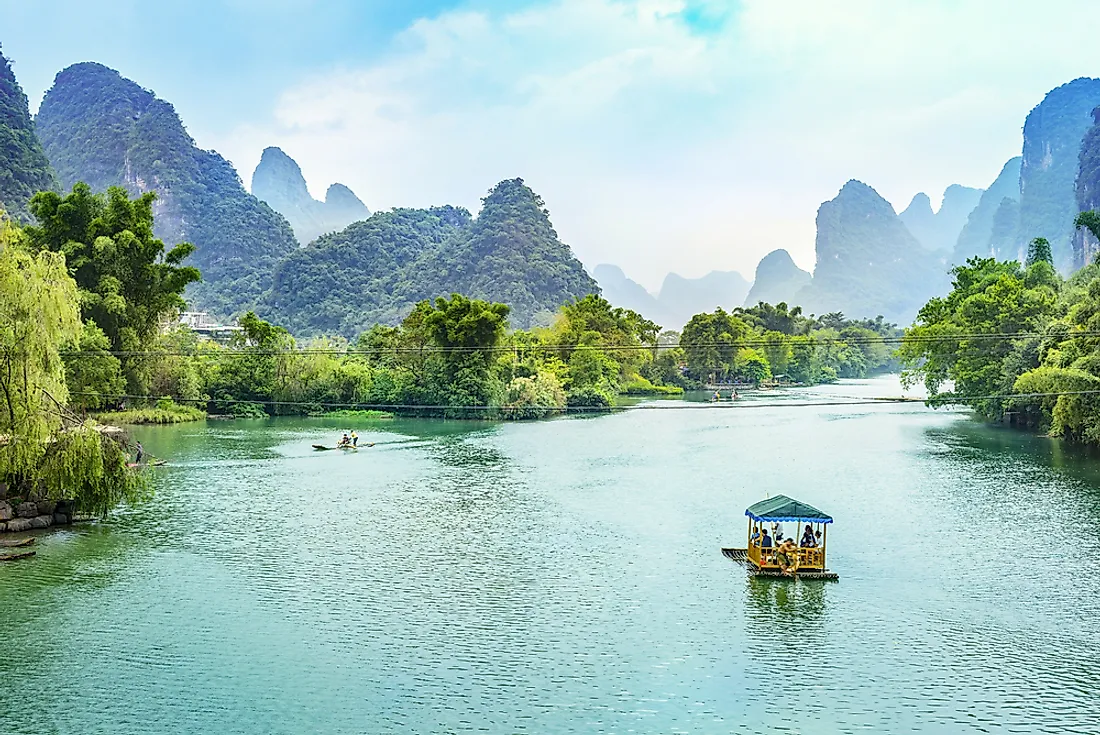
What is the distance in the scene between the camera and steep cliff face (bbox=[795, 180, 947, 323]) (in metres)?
185

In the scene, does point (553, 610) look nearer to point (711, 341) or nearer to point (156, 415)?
point (156, 415)

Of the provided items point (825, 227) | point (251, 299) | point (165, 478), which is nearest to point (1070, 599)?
point (165, 478)

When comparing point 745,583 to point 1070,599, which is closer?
point 1070,599

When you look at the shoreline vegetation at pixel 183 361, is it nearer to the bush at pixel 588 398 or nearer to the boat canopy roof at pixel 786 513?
the bush at pixel 588 398

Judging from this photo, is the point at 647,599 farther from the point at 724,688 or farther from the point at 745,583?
the point at 724,688

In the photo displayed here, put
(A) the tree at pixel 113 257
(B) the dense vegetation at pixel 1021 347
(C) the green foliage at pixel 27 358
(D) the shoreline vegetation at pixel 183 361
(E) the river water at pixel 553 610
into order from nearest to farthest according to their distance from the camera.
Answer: (E) the river water at pixel 553 610 < (C) the green foliage at pixel 27 358 < (D) the shoreline vegetation at pixel 183 361 < (B) the dense vegetation at pixel 1021 347 < (A) the tree at pixel 113 257

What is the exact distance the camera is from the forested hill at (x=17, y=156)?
57.5 m

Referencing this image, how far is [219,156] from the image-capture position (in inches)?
4348

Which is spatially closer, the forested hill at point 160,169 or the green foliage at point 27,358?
the green foliage at point 27,358

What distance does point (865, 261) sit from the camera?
7333 inches

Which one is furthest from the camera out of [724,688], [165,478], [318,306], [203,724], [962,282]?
[318,306]

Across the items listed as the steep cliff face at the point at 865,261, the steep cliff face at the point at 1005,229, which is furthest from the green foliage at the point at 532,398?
the steep cliff face at the point at 865,261

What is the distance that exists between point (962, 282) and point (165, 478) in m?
32.0

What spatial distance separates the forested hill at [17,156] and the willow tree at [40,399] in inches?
1695
